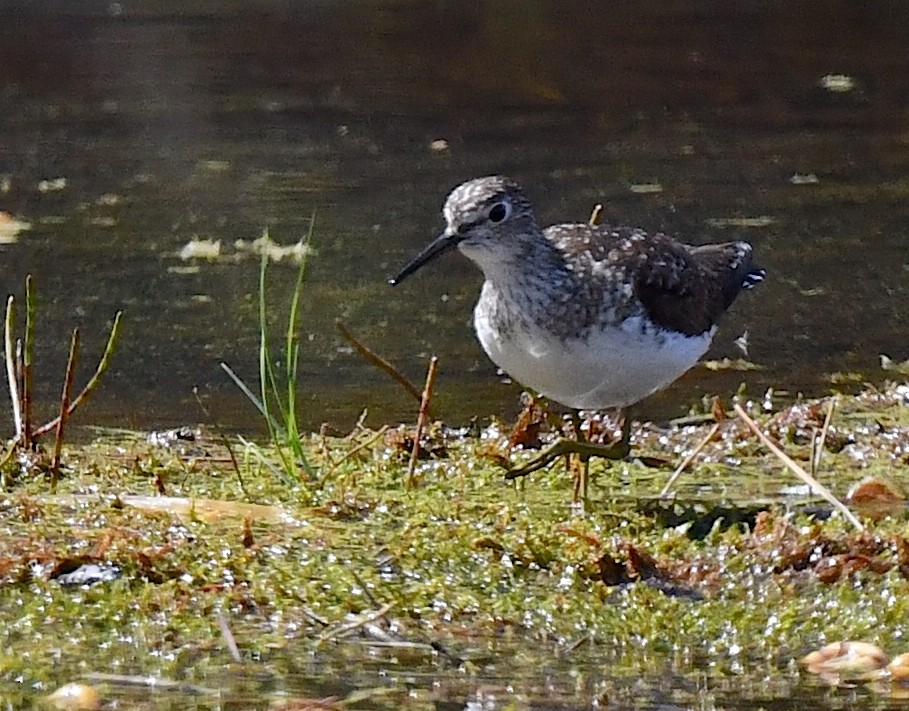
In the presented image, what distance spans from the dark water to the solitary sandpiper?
945 mm

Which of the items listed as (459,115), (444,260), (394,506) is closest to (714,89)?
(459,115)

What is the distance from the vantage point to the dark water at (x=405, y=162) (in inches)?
289

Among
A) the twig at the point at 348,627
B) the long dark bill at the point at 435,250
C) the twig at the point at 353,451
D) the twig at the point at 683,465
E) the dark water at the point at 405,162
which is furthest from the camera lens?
the dark water at the point at 405,162

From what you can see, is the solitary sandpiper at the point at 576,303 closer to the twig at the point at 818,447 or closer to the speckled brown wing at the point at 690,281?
the speckled brown wing at the point at 690,281

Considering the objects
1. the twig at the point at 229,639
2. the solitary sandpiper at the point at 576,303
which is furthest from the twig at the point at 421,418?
the twig at the point at 229,639

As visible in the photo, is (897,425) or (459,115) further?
(459,115)

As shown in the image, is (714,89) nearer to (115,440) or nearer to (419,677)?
(115,440)

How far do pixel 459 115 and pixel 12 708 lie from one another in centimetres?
795

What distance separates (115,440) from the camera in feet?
20.3

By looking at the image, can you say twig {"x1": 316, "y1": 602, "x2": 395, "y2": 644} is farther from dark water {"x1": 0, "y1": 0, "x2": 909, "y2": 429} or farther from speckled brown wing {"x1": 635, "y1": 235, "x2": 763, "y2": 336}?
dark water {"x1": 0, "y1": 0, "x2": 909, "y2": 429}

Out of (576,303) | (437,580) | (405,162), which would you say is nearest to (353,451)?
(576,303)

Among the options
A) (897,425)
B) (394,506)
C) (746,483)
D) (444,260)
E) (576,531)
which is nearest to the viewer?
(576,531)

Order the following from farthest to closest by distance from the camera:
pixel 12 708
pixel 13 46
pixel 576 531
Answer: pixel 13 46 → pixel 576 531 → pixel 12 708

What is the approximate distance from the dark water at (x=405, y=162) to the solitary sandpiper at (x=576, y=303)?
945 mm
